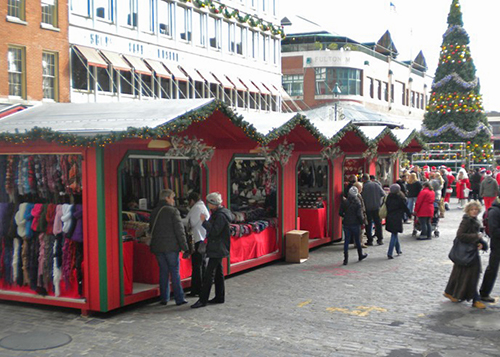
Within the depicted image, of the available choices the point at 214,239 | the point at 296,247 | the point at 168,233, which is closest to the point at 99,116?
the point at 168,233

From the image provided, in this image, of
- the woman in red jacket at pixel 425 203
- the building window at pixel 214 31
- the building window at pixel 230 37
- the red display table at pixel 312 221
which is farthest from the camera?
the building window at pixel 230 37

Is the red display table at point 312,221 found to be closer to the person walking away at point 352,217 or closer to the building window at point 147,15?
the person walking away at point 352,217

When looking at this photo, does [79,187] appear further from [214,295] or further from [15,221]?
[214,295]

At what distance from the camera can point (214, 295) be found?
10.2 m

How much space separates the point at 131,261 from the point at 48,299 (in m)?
1.38

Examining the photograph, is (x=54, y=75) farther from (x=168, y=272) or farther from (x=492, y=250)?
(x=492, y=250)

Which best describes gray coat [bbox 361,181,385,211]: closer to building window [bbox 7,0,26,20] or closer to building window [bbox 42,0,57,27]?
building window [bbox 7,0,26,20]

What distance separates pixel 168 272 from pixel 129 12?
28936mm

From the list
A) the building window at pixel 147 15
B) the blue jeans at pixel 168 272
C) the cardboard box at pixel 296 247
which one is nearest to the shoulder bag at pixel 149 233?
Answer: the blue jeans at pixel 168 272

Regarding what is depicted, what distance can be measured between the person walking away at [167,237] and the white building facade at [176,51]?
23.5 meters

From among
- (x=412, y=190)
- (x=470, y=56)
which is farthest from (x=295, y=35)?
(x=412, y=190)

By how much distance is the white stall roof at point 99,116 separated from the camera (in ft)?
29.5

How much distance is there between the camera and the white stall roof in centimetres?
898

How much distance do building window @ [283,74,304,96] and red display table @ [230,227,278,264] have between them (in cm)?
5386
